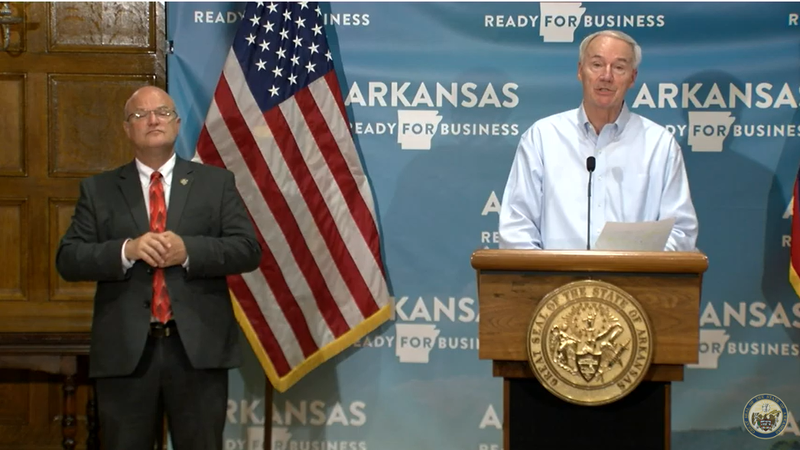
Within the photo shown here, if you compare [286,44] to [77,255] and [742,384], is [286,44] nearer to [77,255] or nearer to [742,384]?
[77,255]

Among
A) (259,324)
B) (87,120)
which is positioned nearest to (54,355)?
(259,324)

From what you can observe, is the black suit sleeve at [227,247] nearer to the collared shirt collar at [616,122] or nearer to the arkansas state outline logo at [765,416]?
the collared shirt collar at [616,122]

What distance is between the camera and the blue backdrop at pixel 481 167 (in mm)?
3807

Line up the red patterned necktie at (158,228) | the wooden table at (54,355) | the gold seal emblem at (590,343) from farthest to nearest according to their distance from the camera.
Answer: the wooden table at (54,355)
the red patterned necktie at (158,228)
the gold seal emblem at (590,343)

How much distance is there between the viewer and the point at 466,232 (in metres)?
3.90

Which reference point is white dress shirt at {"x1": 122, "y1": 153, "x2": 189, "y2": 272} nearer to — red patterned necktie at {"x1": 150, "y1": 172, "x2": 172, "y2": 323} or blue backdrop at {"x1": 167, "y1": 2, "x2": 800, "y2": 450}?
red patterned necktie at {"x1": 150, "y1": 172, "x2": 172, "y2": 323}

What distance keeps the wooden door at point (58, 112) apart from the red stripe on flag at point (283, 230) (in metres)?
0.43

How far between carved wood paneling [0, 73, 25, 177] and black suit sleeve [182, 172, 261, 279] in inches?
56.4

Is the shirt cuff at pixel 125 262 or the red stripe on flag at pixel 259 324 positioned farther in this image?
the red stripe on flag at pixel 259 324

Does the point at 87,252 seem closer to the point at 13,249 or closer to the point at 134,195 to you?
the point at 134,195

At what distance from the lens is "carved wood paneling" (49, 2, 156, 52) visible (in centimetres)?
398

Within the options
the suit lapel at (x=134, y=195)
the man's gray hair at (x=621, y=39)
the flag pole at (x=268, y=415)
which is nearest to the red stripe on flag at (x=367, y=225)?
the flag pole at (x=268, y=415)

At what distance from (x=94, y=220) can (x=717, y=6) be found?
2.66m

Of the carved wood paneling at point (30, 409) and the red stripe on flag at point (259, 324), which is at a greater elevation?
the red stripe on flag at point (259, 324)
